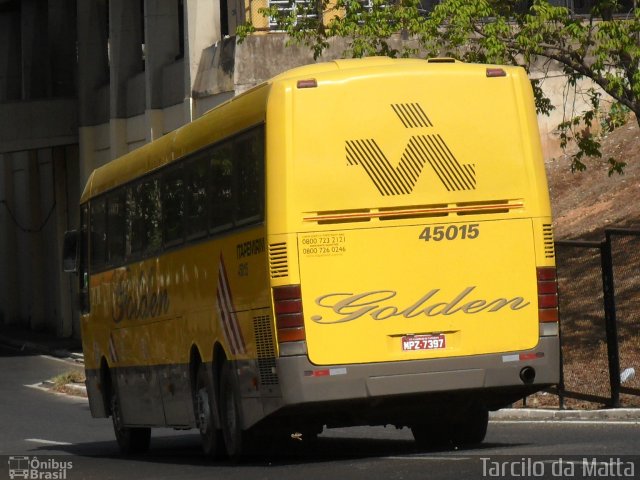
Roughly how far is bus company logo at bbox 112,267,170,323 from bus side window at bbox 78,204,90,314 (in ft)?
5.39

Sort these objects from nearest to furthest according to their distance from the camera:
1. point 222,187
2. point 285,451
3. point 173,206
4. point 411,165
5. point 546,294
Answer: point 411,165 → point 546,294 → point 222,187 → point 173,206 → point 285,451

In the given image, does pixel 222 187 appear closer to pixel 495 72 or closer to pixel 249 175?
pixel 249 175

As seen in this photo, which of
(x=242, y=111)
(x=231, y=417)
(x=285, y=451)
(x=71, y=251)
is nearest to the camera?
(x=242, y=111)

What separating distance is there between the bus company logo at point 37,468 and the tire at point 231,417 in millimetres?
1569

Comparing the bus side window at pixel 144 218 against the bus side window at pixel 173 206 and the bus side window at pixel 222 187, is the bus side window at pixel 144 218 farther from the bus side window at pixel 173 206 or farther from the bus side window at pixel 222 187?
the bus side window at pixel 222 187

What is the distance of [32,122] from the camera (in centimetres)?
4481

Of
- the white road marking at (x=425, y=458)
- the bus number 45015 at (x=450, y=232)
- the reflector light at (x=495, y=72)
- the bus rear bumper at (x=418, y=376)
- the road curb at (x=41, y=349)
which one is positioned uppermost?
the reflector light at (x=495, y=72)

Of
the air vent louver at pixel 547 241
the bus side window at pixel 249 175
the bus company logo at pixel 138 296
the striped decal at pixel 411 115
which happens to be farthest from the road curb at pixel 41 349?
the air vent louver at pixel 547 241

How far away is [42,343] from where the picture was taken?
46094 mm

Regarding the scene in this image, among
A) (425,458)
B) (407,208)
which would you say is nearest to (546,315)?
(407,208)

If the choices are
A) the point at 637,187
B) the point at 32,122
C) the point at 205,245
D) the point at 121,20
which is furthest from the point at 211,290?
the point at 32,122

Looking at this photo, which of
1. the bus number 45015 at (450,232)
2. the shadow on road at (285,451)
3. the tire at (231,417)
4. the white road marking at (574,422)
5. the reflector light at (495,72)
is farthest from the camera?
the white road marking at (574,422)

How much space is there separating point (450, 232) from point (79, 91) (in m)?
31.6

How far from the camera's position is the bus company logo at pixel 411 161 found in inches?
557
